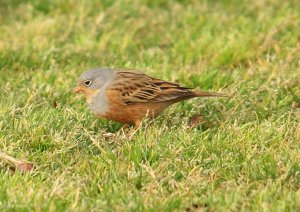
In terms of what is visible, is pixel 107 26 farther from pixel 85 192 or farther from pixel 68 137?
pixel 85 192

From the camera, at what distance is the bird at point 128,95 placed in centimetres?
727

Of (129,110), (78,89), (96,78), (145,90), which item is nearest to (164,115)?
(145,90)

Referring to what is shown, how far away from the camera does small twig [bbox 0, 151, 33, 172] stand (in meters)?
6.10

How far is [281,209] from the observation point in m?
5.36

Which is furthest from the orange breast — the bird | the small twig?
the small twig

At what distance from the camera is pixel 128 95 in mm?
7328

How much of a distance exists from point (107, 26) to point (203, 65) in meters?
1.99

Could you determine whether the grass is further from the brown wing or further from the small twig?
the brown wing

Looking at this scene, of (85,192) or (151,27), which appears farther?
(151,27)

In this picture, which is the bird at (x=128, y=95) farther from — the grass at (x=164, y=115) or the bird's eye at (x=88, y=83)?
the grass at (x=164, y=115)

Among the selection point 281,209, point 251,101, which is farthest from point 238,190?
point 251,101

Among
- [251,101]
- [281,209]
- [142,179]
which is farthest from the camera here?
[251,101]

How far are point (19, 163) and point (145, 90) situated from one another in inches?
66.1

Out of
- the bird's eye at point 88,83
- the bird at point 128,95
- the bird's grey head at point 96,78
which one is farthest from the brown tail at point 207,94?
the bird's eye at point 88,83
